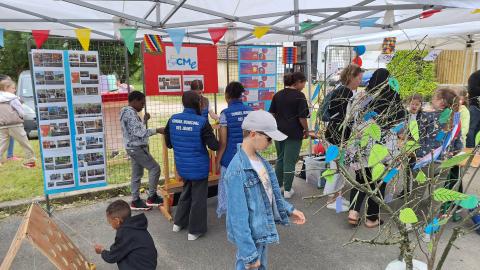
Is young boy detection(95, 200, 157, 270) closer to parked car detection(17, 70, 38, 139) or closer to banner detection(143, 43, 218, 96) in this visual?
banner detection(143, 43, 218, 96)

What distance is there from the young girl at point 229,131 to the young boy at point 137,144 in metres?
0.79

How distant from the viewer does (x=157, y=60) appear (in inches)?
183

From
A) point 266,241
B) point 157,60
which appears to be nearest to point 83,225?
point 157,60

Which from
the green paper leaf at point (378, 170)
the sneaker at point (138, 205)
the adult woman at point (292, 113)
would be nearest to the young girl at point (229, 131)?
the adult woman at point (292, 113)

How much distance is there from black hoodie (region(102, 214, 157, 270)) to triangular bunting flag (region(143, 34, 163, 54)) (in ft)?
8.47

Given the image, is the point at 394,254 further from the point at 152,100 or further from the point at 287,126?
the point at 152,100

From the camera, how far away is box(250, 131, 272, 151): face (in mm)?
2135

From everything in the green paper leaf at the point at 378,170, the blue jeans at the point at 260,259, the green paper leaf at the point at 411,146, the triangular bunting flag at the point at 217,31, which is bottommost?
the blue jeans at the point at 260,259

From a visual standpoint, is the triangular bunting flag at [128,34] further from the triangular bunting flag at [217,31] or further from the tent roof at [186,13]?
the triangular bunting flag at [217,31]

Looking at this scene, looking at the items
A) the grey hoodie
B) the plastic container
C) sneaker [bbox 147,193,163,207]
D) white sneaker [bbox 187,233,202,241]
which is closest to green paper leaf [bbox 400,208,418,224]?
white sneaker [bbox 187,233,202,241]

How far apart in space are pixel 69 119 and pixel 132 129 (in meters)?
0.77

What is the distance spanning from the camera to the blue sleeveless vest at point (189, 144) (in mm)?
3578

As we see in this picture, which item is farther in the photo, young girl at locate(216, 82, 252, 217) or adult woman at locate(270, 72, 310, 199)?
adult woman at locate(270, 72, 310, 199)

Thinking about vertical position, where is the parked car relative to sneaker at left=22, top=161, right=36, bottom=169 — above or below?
above
